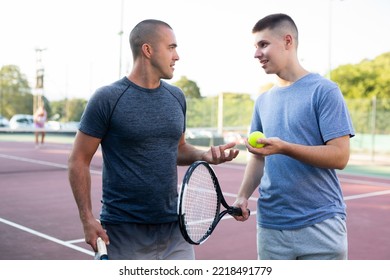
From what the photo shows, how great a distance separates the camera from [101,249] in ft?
A: 7.65

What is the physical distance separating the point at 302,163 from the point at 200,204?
0.53 metres

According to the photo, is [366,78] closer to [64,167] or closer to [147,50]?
[64,167]

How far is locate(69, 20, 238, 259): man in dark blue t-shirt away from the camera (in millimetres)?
2438

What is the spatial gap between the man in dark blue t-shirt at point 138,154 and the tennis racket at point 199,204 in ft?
0.32

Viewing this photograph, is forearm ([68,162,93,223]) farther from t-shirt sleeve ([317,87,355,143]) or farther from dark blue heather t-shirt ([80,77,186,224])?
t-shirt sleeve ([317,87,355,143])

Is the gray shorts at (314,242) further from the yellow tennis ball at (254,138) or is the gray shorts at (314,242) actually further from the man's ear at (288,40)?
the man's ear at (288,40)

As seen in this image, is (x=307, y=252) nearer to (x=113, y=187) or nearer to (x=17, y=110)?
(x=113, y=187)

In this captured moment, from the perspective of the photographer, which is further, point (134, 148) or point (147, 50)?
point (147, 50)

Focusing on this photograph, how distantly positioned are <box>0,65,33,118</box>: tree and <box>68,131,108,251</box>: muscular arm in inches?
1108

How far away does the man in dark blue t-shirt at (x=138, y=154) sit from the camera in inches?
96.0

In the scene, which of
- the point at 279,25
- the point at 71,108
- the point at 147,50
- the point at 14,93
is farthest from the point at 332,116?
the point at 14,93

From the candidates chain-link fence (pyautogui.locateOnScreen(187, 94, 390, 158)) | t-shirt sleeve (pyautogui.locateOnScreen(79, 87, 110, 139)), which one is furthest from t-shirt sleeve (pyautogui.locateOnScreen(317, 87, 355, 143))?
chain-link fence (pyautogui.locateOnScreen(187, 94, 390, 158))

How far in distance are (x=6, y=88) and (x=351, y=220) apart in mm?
26848

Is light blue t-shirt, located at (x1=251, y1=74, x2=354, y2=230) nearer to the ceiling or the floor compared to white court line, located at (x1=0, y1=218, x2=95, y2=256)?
nearer to the ceiling
